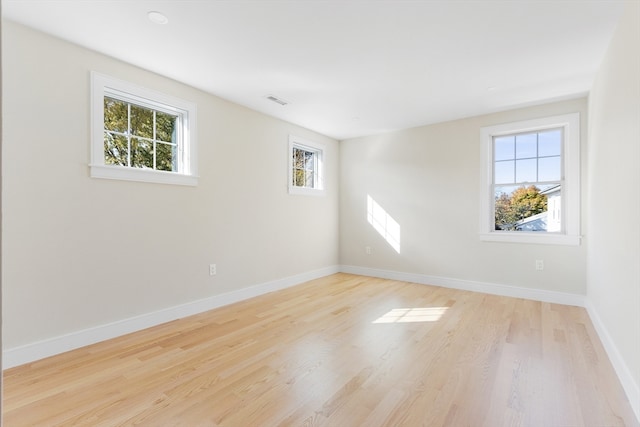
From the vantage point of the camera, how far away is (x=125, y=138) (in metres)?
3.11

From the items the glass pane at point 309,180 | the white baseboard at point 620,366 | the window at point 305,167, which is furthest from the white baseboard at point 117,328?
the white baseboard at point 620,366

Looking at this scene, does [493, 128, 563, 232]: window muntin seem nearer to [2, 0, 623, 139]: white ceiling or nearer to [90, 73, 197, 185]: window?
[2, 0, 623, 139]: white ceiling

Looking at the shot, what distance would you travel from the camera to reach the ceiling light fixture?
2363mm

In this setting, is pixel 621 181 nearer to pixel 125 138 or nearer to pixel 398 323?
pixel 398 323

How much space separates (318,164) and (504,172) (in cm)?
271

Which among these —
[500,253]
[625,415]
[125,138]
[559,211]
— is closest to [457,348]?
[625,415]

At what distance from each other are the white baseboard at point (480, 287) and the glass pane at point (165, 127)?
3.54 m

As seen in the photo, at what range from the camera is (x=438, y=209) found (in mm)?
4852

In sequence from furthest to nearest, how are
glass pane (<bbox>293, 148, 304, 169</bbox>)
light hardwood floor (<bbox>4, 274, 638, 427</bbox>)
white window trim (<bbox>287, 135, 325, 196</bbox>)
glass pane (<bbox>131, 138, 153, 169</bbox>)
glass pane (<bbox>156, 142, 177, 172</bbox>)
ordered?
glass pane (<bbox>293, 148, 304, 169</bbox>) → white window trim (<bbox>287, 135, 325, 196</bbox>) → glass pane (<bbox>156, 142, 177, 172</bbox>) → glass pane (<bbox>131, 138, 153, 169</bbox>) → light hardwood floor (<bbox>4, 274, 638, 427</bbox>)

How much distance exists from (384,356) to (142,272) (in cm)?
229

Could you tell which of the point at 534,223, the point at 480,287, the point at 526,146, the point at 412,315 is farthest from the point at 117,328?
the point at 526,146

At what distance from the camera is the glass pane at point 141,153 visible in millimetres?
3164

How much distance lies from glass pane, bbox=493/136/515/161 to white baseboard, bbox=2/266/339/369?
3.43 meters

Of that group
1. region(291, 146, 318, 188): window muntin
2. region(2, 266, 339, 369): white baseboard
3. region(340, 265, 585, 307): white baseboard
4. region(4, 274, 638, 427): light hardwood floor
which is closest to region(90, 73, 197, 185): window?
region(2, 266, 339, 369): white baseboard
